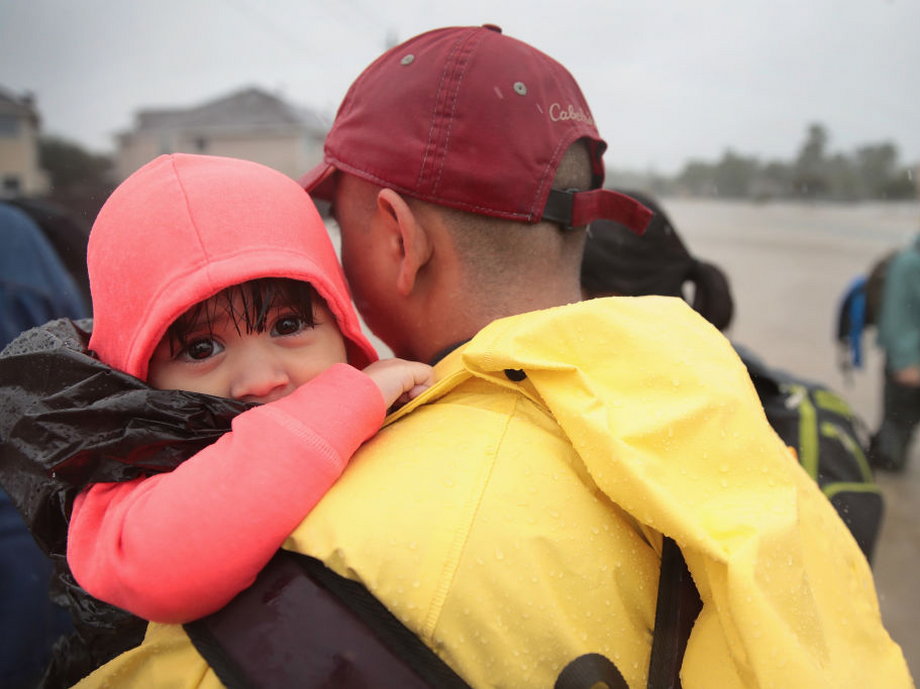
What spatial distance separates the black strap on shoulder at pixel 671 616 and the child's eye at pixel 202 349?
0.79 m

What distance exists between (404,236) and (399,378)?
28 centimetres

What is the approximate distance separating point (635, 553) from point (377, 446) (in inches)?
16.0

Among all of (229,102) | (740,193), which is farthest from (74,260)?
(740,193)

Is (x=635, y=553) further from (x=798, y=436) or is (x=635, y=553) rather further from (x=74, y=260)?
(x=74, y=260)

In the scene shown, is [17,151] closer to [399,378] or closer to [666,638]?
[399,378]

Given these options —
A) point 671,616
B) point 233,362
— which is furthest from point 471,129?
point 671,616

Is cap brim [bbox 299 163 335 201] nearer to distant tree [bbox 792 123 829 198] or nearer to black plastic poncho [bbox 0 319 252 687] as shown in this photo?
black plastic poncho [bbox 0 319 252 687]

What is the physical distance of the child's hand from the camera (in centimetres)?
108

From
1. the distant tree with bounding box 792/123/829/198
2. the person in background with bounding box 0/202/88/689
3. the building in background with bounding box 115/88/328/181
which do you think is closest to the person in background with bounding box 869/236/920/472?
the person in background with bounding box 0/202/88/689

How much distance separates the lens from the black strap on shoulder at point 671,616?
890mm

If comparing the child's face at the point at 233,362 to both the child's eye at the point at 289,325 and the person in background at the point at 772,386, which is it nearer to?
the child's eye at the point at 289,325

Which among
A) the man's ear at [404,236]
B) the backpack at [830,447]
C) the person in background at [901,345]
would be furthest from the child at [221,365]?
the person in background at [901,345]

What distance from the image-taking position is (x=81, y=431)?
96cm

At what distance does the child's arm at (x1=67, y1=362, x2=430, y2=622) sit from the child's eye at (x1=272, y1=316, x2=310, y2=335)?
23 cm
